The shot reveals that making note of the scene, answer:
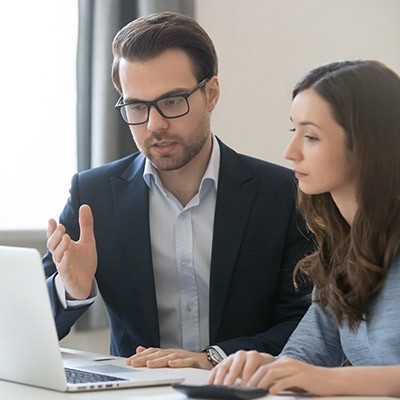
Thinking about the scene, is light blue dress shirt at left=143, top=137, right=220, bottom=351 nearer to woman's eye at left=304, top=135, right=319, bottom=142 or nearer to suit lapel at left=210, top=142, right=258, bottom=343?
suit lapel at left=210, top=142, right=258, bottom=343

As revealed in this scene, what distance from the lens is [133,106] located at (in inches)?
86.8

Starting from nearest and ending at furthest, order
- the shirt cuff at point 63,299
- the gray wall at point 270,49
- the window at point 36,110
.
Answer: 1. the shirt cuff at point 63,299
2. the window at point 36,110
3. the gray wall at point 270,49

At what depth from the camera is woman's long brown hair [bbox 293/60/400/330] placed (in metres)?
1.72

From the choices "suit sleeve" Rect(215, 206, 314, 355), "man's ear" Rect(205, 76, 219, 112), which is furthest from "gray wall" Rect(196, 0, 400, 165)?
"suit sleeve" Rect(215, 206, 314, 355)

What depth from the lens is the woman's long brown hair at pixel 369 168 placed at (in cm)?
172

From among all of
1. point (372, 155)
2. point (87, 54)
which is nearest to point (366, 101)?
point (372, 155)

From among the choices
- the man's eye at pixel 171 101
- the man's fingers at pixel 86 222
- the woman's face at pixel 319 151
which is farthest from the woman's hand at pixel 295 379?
the man's eye at pixel 171 101

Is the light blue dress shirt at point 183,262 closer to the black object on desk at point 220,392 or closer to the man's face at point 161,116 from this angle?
the man's face at point 161,116

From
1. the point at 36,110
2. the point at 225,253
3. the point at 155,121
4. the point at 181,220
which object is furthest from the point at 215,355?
the point at 36,110

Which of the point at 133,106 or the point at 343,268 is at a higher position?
the point at 133,106

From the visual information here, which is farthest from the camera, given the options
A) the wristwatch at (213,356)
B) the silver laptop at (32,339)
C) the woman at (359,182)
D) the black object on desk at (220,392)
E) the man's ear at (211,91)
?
the man's ear at (211,91)

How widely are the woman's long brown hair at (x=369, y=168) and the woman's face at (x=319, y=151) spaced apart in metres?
0.02

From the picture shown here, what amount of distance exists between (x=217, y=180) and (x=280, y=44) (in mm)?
1472

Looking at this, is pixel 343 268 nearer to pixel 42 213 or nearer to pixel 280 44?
pixel 42 213
